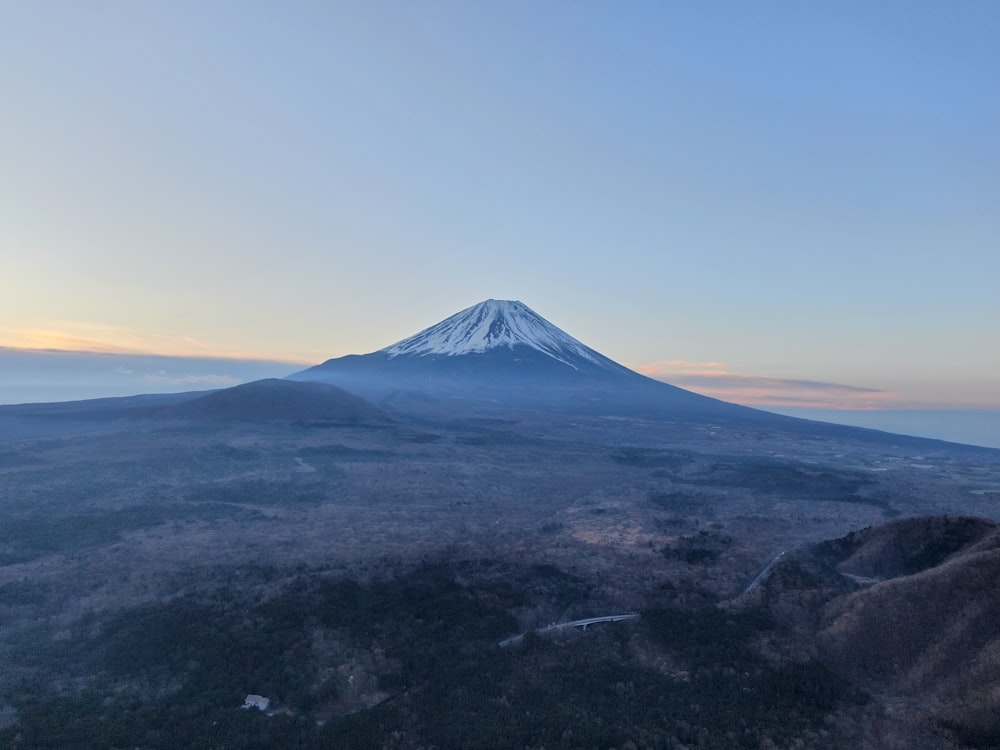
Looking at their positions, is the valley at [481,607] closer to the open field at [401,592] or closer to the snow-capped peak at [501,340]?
the open field at [401,592]

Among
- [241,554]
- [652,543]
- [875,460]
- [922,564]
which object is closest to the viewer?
[922,564]

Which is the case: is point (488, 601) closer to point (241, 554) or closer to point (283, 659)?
point (283, 659)

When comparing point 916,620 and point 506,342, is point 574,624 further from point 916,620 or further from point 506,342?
point 506,342

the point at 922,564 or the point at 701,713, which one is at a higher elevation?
the point at 922,564

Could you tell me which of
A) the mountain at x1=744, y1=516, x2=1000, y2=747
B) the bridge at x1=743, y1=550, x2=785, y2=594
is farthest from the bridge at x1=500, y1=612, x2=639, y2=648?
the bridge at x1=743, y1=550, x2=785, y2=594

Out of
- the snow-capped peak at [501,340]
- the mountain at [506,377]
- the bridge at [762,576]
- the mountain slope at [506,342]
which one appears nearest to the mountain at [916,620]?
the bridge at [762,576]

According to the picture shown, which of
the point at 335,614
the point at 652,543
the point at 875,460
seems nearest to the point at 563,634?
the point at 335,614
